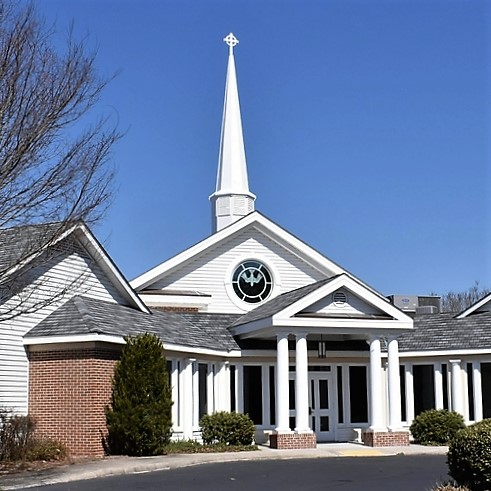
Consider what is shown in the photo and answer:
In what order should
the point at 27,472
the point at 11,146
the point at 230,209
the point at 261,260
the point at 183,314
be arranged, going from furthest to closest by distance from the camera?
the point at 230,209
the point at 261,260
the point at 183,314
the point at 27,472
the point at 11,146

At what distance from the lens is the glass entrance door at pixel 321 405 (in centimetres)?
2841

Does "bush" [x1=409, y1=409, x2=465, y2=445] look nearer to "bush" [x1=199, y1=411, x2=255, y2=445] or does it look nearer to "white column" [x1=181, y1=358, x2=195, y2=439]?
"bush" [x1=199, y1=411, x2=255, y2=445]

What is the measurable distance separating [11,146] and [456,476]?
8997 mm

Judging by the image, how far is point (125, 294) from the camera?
26.2 metres

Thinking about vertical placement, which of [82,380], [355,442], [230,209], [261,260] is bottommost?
[355,442]

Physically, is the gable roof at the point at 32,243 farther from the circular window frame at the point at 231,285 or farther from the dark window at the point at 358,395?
the dark window at the point at 358,395

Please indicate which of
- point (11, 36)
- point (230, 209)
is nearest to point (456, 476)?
point (11, 36)

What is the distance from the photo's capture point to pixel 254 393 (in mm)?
27844

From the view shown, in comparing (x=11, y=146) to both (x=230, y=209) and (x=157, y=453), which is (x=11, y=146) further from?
(x=230, y=209)

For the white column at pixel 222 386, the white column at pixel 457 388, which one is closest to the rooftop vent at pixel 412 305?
the white column at pixel 457 388

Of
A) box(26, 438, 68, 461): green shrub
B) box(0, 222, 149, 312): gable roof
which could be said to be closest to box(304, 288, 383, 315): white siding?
box(0, 222, 149, 312): gable roof

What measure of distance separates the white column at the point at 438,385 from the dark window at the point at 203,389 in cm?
715

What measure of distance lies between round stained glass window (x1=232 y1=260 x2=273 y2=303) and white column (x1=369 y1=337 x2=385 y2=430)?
6.47m

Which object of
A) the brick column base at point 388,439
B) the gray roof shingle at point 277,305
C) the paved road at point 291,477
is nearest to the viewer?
the paved road at point 291,477
